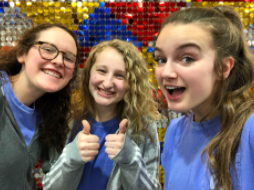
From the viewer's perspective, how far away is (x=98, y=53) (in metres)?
1.11

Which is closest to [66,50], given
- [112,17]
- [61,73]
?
[61,73]

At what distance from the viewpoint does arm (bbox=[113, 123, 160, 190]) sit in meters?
0.88

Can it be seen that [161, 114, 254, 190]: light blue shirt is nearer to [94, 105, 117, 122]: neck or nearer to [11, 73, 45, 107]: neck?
[94, 105, 117, 122]: neck

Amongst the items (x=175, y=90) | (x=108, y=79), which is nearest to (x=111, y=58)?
(x=108, y=79)

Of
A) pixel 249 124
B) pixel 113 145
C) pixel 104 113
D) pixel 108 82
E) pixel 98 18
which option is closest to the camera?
pixel 249 124

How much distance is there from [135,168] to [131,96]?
375 mm

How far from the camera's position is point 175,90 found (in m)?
0.68

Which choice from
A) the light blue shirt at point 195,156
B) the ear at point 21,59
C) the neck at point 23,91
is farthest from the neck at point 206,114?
the ear at point 21,59

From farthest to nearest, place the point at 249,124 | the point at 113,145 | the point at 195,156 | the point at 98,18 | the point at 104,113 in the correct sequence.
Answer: the point at 98,18 < the point at 104,113 < the point at 113,145 < the point at 195,156 < the point at 249,124

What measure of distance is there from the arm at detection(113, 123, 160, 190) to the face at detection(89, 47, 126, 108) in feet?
0.73

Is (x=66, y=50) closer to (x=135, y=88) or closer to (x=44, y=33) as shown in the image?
(x=44, y=33)

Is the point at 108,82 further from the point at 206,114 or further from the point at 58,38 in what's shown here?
the point at 206,114

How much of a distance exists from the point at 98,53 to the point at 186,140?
0.66 metres

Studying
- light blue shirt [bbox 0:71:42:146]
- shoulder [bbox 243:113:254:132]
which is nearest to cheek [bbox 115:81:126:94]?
light blue shirt [bbox 0:71:42:146]
